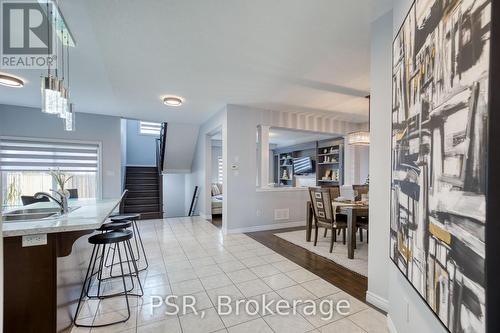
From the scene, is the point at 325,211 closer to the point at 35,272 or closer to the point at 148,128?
the point at 35,272

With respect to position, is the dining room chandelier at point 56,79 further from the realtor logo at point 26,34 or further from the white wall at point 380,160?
the white wall at point 380,160

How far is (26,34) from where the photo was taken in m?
2.14

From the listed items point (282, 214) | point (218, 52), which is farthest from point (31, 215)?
point (282, 214)

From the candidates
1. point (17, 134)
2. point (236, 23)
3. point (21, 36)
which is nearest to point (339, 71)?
point (236, 23)

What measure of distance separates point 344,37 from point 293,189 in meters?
3.46

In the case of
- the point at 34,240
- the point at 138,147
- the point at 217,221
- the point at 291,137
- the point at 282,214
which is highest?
the point at 291,137

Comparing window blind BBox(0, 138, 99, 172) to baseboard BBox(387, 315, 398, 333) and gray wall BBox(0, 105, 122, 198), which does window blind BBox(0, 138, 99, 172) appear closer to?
gray wall BBox(0, 105, 122, 198)

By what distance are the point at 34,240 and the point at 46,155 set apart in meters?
4.85

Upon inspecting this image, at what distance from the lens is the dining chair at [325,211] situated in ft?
11.3

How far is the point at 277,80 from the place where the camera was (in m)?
3.31

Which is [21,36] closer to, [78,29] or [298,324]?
[78,29]

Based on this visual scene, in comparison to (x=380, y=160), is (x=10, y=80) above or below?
above

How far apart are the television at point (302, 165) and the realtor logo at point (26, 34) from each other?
7.21 meters

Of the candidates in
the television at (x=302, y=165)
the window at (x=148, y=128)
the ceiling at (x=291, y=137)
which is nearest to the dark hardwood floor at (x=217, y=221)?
the ceiling at (x=291, y=137)
